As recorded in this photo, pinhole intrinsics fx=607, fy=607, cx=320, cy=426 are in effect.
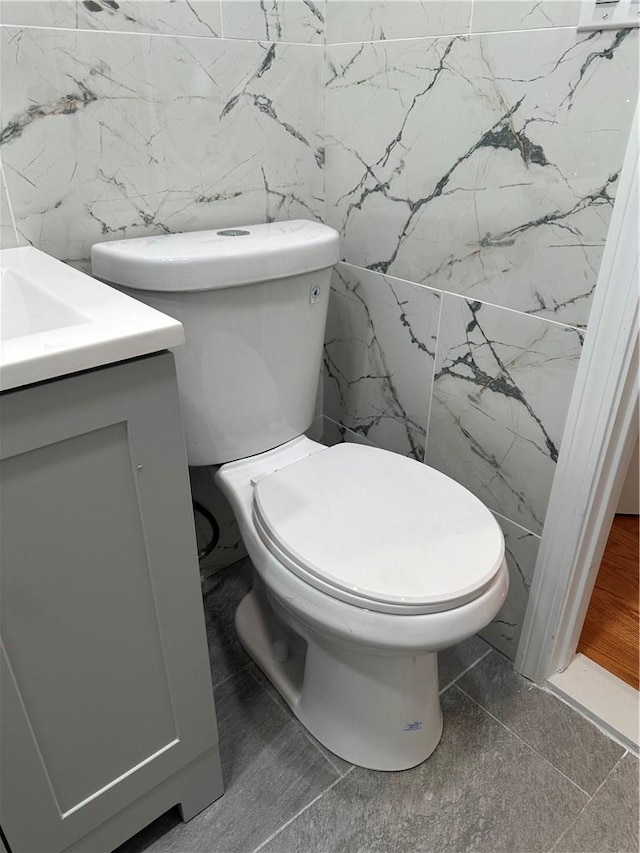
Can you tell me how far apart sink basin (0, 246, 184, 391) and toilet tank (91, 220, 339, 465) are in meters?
0.14

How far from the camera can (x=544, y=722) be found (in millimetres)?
1169

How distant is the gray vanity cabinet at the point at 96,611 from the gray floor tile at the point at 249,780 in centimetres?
9

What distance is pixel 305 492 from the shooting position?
40.4 inches

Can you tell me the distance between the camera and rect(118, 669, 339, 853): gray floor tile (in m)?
0.98

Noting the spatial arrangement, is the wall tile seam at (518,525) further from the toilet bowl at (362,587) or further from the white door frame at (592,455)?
the toilet bowl at (362,587)

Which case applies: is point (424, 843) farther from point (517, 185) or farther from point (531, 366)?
point (517, 185)

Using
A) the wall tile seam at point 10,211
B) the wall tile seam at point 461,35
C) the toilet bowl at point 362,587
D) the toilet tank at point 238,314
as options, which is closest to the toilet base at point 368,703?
the toilet bowl at point 362,587

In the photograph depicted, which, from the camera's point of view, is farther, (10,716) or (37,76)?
(37,76)

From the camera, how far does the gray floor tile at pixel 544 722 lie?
1.09m

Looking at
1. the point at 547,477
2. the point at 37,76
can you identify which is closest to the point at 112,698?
the point at 547,477

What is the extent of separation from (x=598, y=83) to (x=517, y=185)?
6.9 inches

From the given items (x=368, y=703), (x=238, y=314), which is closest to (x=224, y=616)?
(x=368, y=703)

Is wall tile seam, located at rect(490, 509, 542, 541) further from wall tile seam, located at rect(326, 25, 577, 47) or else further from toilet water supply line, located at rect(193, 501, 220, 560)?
wall tile seam, located at rect(326, 25, 577, 47)

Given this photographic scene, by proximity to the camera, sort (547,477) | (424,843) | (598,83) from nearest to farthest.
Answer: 1. (598,83)
2. (424,843)
3. (547,477)
